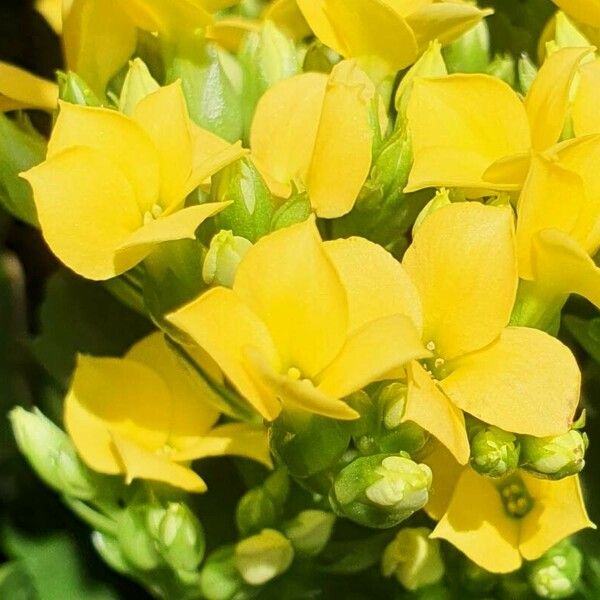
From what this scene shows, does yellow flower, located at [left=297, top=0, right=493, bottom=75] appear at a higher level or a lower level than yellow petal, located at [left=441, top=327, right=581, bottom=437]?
higher

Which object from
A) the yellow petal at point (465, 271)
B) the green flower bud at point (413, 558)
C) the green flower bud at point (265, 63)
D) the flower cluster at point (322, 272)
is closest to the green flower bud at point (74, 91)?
the flower cluster at point (322, 272)

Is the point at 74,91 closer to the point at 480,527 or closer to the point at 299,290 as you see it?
the point at 299,290

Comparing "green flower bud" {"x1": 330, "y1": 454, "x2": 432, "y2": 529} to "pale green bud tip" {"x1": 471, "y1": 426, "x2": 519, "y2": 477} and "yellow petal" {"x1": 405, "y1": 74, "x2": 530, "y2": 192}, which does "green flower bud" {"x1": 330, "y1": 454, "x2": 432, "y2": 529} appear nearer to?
"pale green bud tip" {"x1": 471, "y1": 426, "x2": 519, "y2": 477}

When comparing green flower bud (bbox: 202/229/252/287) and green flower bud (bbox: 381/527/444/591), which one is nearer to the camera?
green flower bud (bbox: 202/229/252/287)

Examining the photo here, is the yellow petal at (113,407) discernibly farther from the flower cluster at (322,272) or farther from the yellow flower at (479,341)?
the yellow flower at (479,341)

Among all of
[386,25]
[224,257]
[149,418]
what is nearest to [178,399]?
[149,418]

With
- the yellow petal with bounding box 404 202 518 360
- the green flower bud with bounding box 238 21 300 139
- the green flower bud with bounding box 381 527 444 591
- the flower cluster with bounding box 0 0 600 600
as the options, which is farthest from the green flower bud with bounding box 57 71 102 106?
the green flower bud with bounding box 381 527 444 591

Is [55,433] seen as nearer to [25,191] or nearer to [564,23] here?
[25,191]

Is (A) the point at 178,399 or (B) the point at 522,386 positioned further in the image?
(A) the point at 178,399
